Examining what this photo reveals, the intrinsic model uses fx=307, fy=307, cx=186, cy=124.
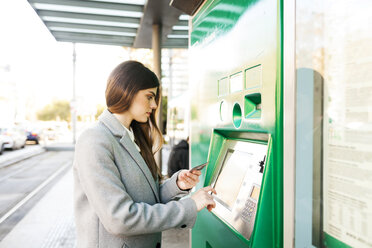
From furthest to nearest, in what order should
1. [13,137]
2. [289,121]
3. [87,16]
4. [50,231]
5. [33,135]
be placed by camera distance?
[33,135], [13,137], [87,16], [50,231], [289,121]

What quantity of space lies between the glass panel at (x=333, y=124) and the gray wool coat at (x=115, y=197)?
19.4 inches

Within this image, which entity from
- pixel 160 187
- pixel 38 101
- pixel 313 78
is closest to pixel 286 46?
pixel 313 78

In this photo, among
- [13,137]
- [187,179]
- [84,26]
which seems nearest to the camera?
[187,179]

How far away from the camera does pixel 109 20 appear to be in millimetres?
5020

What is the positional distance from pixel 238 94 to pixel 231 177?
0.41 m

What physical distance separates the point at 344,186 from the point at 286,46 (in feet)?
1.69

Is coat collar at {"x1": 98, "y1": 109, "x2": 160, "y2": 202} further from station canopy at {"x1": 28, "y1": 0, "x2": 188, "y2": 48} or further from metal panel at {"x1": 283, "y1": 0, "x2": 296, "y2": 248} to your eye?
station canopy at {"x1": 28, "y1": 0, "x2": 188, "y2": 48}

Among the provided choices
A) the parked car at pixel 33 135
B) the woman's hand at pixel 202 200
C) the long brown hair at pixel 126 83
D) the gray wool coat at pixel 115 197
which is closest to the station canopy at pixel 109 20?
the long brown hair at pixel 126 83

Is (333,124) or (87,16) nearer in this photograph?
(333,124)

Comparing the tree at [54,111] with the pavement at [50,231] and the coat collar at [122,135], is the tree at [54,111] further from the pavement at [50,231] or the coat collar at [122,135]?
the coat collar at [122,135]

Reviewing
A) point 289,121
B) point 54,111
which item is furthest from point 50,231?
point 54,111

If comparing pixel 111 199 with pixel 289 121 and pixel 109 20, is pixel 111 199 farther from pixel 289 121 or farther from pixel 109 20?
pixel 109 20

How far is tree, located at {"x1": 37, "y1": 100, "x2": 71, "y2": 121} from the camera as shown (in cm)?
4144

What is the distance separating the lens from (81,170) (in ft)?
3.92
